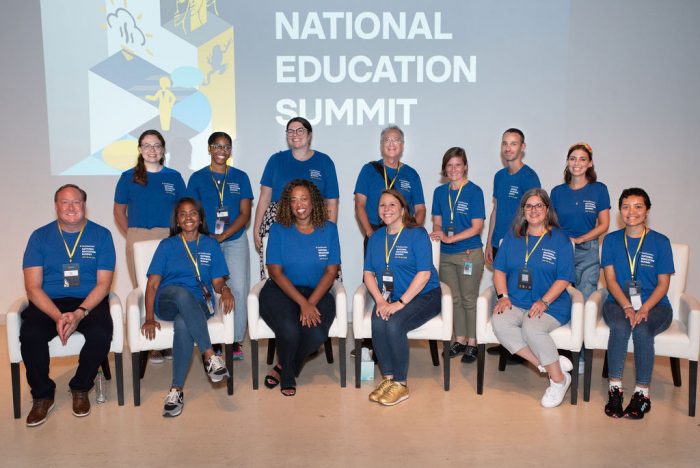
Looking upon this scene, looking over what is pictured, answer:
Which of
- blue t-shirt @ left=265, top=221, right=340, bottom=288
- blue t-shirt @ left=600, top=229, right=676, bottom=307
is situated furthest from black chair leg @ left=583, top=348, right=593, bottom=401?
blue t-shirt @ left=265, top=221, right=340, bottom=288

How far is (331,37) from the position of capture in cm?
532

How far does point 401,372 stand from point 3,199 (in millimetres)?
3861

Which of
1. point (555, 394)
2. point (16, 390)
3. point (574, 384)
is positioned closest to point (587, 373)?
point (574, 384)

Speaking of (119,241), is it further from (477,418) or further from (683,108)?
(683,108)

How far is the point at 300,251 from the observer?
3988 mm

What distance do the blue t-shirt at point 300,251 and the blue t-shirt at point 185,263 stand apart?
337 mm

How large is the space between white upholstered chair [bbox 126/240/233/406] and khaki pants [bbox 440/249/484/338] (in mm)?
1564

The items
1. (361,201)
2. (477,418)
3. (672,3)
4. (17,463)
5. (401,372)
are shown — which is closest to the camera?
(17,463)

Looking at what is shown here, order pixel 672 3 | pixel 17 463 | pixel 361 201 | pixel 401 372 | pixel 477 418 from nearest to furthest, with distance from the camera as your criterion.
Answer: pixel 17 463, pixel 477 418, pixel 401 372, pixel 361 201, pixel 672 3

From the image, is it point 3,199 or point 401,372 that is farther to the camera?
point 3,199

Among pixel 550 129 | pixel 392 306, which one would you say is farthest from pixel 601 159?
pixel 392 306

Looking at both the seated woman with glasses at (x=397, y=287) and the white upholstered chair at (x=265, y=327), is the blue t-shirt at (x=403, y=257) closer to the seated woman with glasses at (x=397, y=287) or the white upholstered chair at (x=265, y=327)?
the seated woman with glasses at (x=397, y=287)

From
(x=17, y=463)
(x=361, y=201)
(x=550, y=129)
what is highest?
(x=550, y=129)

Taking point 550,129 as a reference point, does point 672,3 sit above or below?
above
